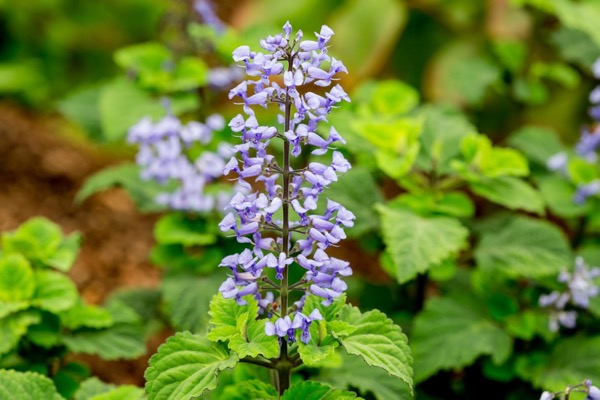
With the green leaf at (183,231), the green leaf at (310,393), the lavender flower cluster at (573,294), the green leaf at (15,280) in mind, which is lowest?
the green leaf at (310,393)

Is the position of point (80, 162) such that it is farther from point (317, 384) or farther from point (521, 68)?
point (317, 384)

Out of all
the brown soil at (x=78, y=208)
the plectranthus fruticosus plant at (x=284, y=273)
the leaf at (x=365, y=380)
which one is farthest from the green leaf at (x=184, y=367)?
the brown soil at (x=78, y=208)

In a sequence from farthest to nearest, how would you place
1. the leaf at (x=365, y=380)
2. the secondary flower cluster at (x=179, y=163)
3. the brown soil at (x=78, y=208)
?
the brown soil at (x=78, y=208) < the secondary flower cluster at (x=179, y=163) < the leaf at (x=365, y=380)

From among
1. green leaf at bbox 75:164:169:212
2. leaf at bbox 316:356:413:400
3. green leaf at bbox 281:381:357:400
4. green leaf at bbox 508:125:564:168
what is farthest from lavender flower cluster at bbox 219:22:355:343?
green leaf at bbox 508:125:564:168

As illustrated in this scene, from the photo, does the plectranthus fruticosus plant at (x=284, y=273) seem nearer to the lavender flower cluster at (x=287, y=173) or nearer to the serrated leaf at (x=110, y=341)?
the lavender flower cluster at (x=287, y=173)

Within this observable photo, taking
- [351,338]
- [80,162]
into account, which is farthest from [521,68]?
[80,162]

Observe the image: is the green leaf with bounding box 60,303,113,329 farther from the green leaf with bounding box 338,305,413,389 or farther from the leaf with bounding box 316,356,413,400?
the green leaf with bounding box 338,305,413,389
